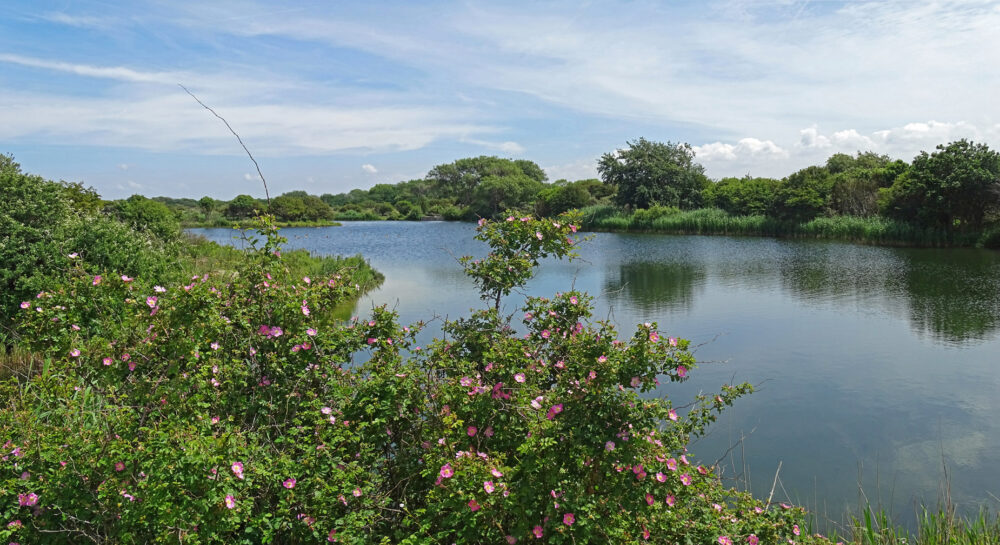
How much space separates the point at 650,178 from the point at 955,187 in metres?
22.9

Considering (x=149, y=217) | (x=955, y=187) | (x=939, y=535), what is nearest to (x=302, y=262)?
(x=149, y=217)

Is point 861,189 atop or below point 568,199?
below

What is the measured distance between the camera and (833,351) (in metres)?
9.58

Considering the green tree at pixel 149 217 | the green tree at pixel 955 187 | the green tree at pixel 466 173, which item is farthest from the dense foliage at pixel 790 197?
the green tree at pixel 466 173

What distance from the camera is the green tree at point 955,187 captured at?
23109 millimetres

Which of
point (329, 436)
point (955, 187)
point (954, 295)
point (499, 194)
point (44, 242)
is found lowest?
point (954, 295)

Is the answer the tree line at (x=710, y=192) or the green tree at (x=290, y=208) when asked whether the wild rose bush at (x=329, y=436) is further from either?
the green tree at (x=290, y=208)

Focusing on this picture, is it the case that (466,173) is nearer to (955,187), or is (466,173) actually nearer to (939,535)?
(955,187)

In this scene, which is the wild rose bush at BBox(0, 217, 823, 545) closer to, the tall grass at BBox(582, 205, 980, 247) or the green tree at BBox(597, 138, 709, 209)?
the tall grass at BBox(582, 205, 980, 247)

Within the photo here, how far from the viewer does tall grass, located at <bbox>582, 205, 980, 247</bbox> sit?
2439 centimetres

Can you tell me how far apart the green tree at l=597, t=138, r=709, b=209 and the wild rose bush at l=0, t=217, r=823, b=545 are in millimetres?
41226

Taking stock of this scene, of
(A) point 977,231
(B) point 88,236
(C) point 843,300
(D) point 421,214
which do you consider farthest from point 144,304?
(D) point 421,214

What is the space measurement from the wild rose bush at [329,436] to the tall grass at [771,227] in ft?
88.1

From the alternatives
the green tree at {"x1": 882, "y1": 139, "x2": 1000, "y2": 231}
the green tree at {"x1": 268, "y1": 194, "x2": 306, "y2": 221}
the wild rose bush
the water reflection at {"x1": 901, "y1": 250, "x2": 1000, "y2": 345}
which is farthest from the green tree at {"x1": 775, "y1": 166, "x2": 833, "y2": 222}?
the green tree at {"x1": 268, "y1": 194, "x2": 306, "y2": 221}
